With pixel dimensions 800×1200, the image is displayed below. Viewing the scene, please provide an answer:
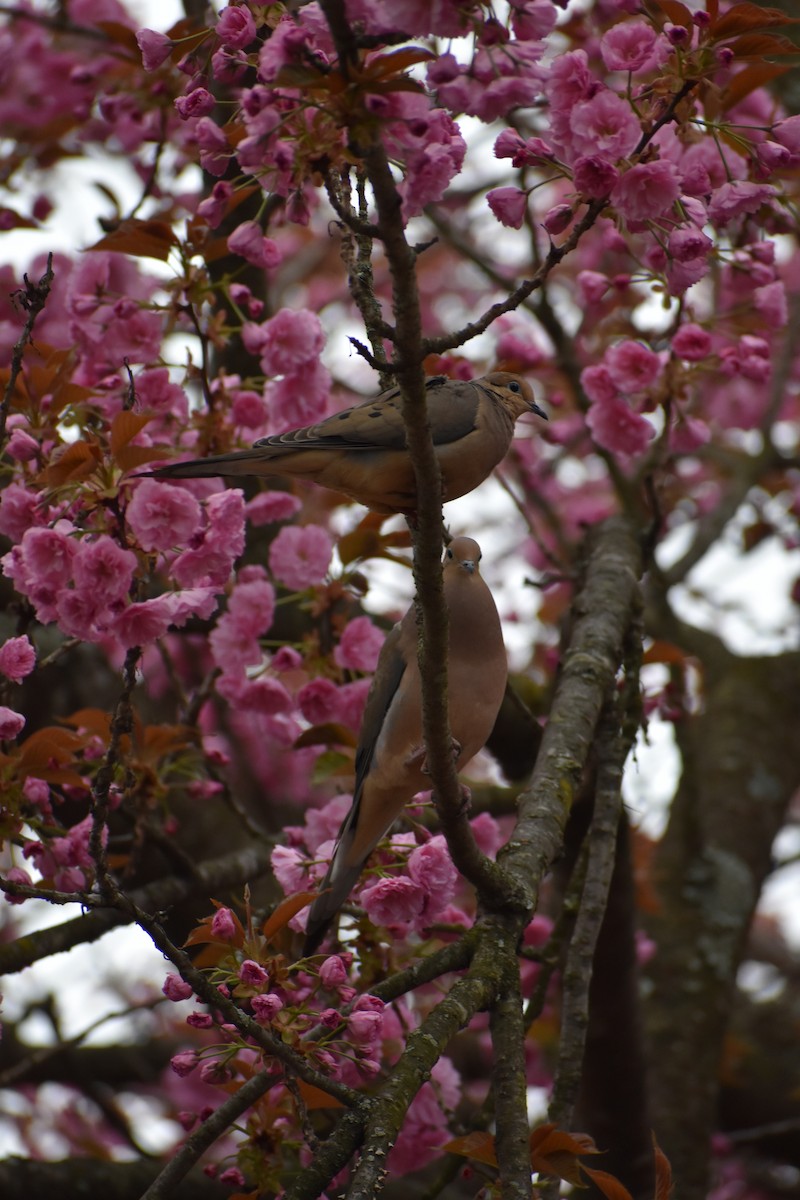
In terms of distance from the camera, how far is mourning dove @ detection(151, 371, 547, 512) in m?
2.52

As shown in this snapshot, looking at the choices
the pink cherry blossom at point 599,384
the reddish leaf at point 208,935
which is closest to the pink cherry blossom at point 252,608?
the pink cherry blossom at point 599,384

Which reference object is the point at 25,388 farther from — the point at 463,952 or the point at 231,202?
the point at 463,952

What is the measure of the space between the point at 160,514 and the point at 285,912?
728mm

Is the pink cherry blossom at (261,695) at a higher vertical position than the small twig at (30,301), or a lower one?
higher

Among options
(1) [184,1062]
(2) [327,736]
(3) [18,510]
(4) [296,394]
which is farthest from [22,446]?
(1) [184,1062]

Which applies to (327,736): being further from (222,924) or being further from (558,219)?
(558,219)

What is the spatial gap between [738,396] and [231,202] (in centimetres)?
529

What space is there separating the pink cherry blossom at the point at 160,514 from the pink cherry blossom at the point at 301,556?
2.92ft

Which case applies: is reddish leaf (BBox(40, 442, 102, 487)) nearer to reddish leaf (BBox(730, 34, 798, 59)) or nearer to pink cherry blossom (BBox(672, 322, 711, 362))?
reddish leaf (BBox(730, 34, 798, 59))

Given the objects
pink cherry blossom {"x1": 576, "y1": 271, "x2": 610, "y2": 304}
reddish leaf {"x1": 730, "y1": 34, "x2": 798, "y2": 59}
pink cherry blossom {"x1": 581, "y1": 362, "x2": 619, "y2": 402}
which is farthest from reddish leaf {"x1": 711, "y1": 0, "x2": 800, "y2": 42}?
pink cherry blossom {"x1": 581, "y1": 362, "x2": 619, "y2": 402}

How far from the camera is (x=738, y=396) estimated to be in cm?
716

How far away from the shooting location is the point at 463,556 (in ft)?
11.0

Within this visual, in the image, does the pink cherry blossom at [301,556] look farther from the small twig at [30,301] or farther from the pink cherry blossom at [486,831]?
the small twig at [30,301]

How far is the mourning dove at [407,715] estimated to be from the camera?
276 centimetres
